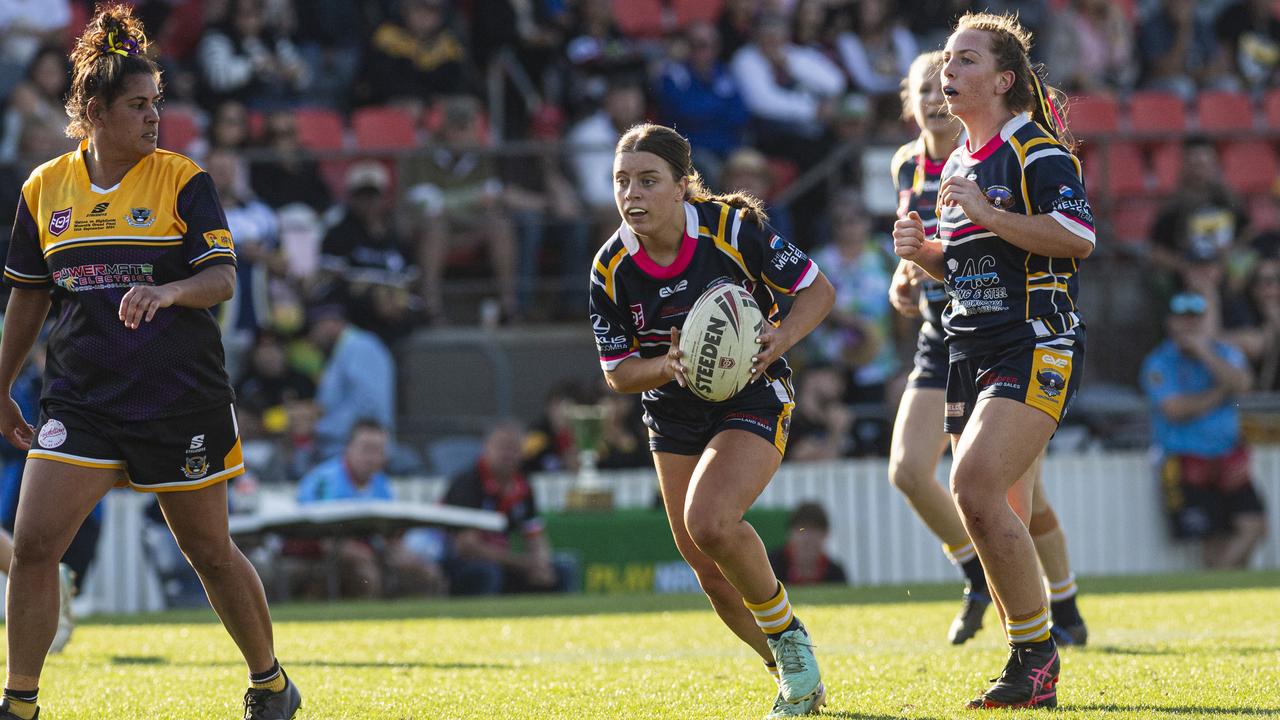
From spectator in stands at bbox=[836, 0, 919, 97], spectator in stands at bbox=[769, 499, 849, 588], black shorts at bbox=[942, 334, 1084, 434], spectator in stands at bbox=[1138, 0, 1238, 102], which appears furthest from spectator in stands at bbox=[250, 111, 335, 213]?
black shorts at bbox=[942, 334, 1084, 434]

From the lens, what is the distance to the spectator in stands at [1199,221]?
1491 cm

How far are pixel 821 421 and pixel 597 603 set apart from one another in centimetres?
340

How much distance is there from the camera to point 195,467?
5.11 meters

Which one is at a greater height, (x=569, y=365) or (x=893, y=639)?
(x=569, y=365)

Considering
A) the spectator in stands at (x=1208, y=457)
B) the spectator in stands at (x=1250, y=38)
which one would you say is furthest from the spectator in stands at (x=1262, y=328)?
the spectator in stands at (x=1250, y=38)

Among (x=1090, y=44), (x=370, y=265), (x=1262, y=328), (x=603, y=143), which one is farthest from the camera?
(x=1090, y=44)

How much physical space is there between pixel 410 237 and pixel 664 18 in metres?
4.10

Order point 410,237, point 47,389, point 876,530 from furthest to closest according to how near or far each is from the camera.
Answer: point 410,237 → point 876,530 → point 47,389

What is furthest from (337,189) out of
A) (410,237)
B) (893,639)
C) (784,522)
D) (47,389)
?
(47,389)

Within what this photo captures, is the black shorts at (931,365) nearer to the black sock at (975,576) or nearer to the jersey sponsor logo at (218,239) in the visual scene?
the black sock at (975,576)

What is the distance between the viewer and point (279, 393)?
505 inches

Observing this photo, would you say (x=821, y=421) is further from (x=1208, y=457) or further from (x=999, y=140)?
(x=999, y=140)

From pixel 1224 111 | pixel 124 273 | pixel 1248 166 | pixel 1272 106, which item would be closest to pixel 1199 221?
pixel 1248 166

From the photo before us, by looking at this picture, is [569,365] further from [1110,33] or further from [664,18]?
[1110,33]
